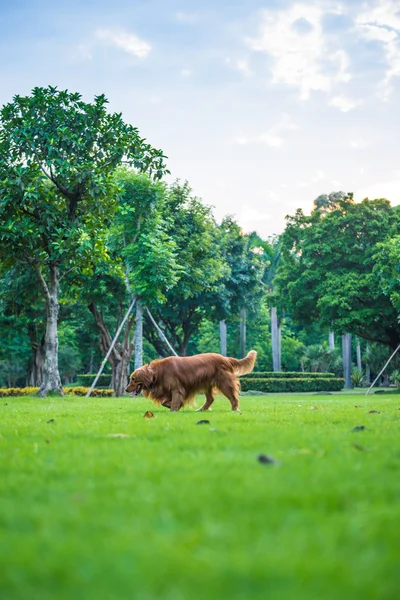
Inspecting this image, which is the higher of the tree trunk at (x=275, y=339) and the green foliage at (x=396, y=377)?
the tree trunk at (x=275, y=339)

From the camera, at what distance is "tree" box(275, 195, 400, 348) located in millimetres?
34094

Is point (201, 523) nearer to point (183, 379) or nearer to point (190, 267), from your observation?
point (183, 379)

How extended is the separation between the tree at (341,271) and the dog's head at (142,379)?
23906 mm

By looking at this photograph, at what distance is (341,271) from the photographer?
1449 inches

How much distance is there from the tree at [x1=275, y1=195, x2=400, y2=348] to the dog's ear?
78.4ft

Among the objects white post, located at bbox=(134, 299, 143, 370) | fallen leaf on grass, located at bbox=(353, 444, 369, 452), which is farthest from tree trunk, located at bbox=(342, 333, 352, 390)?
fallen leaf on grass, located at bbox=(353, 444, 369, 452)

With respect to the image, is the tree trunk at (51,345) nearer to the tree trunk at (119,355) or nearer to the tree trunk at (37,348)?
the tree trunk at (119,355)

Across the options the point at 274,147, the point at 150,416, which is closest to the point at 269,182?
the point at 274,147

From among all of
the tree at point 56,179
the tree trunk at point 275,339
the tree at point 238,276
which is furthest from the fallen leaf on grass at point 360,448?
the tree trunk at point 275,339

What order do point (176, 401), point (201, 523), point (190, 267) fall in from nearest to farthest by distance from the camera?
point (201, 523), point (176, 401), point (190, 267)

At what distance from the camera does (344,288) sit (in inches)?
1350

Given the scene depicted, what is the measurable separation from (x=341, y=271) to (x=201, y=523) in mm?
35413

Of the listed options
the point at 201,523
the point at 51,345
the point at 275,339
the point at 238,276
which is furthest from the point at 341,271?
the point at 201,523

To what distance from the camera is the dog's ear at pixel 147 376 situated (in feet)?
35.6
